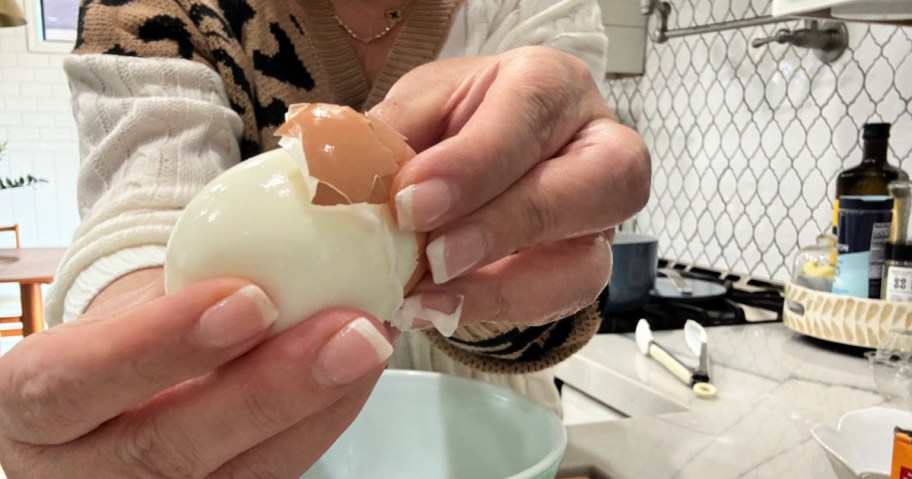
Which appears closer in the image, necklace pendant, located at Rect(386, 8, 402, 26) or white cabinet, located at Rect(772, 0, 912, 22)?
necklace pendant, located at Rect(386, 8, 402, 26)

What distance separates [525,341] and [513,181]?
0.29 meters

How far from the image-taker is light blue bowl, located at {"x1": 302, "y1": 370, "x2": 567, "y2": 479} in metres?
0.55

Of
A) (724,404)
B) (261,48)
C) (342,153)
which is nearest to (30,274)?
(261,48)

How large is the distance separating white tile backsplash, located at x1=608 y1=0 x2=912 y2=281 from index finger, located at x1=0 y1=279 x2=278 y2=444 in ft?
4.20

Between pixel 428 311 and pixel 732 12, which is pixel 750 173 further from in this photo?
pixel 428 311

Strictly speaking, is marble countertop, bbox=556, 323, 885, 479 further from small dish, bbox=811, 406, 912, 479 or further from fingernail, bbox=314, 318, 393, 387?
fingernail, bbox=314, 318, 393, 387

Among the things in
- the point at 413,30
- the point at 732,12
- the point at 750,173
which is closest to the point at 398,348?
the point at 413,30

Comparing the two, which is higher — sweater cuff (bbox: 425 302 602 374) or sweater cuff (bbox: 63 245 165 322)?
sweater cuff (bbox: 63 245 165 322)

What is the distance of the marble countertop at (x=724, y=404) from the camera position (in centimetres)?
62

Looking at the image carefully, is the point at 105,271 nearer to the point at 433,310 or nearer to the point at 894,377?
the point at 433,310

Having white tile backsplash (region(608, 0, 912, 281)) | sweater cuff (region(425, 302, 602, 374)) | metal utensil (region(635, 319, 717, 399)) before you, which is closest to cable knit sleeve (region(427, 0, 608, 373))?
sweater cuff (region(425, 302, 602, 374))

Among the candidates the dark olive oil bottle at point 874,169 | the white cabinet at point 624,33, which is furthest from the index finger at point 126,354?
the white cabinet at point 624,33

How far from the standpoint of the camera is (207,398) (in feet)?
0.86

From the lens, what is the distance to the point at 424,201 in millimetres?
292
